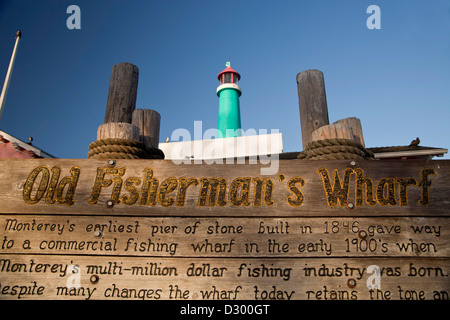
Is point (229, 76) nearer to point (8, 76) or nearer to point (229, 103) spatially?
point (229, 103)

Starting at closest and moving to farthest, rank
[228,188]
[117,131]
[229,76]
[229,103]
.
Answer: [228,188], [117,131], [229,103], [229,76]

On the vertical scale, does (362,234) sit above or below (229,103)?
below

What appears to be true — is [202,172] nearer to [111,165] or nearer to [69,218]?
[111,165]

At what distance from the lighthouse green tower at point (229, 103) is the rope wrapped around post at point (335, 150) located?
18.0 meters

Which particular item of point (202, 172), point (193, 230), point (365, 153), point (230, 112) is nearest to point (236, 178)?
point (202, 172)

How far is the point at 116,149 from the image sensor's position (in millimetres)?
2568

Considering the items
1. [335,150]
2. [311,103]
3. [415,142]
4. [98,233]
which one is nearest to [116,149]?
[98,233]

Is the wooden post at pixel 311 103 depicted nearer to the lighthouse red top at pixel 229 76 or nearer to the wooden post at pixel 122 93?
the wooden post at pixel 122 93

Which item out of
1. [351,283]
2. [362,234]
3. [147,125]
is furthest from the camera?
[147,125]

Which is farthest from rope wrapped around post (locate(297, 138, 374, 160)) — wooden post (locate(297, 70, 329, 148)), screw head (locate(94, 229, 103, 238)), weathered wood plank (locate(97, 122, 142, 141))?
screw head (locate(94, 229, 103, 238))

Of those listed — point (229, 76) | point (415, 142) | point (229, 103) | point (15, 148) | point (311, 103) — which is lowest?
point (311, 103)

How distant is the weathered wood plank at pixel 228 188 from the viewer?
7.17 ft

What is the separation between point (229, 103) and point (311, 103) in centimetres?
2099
